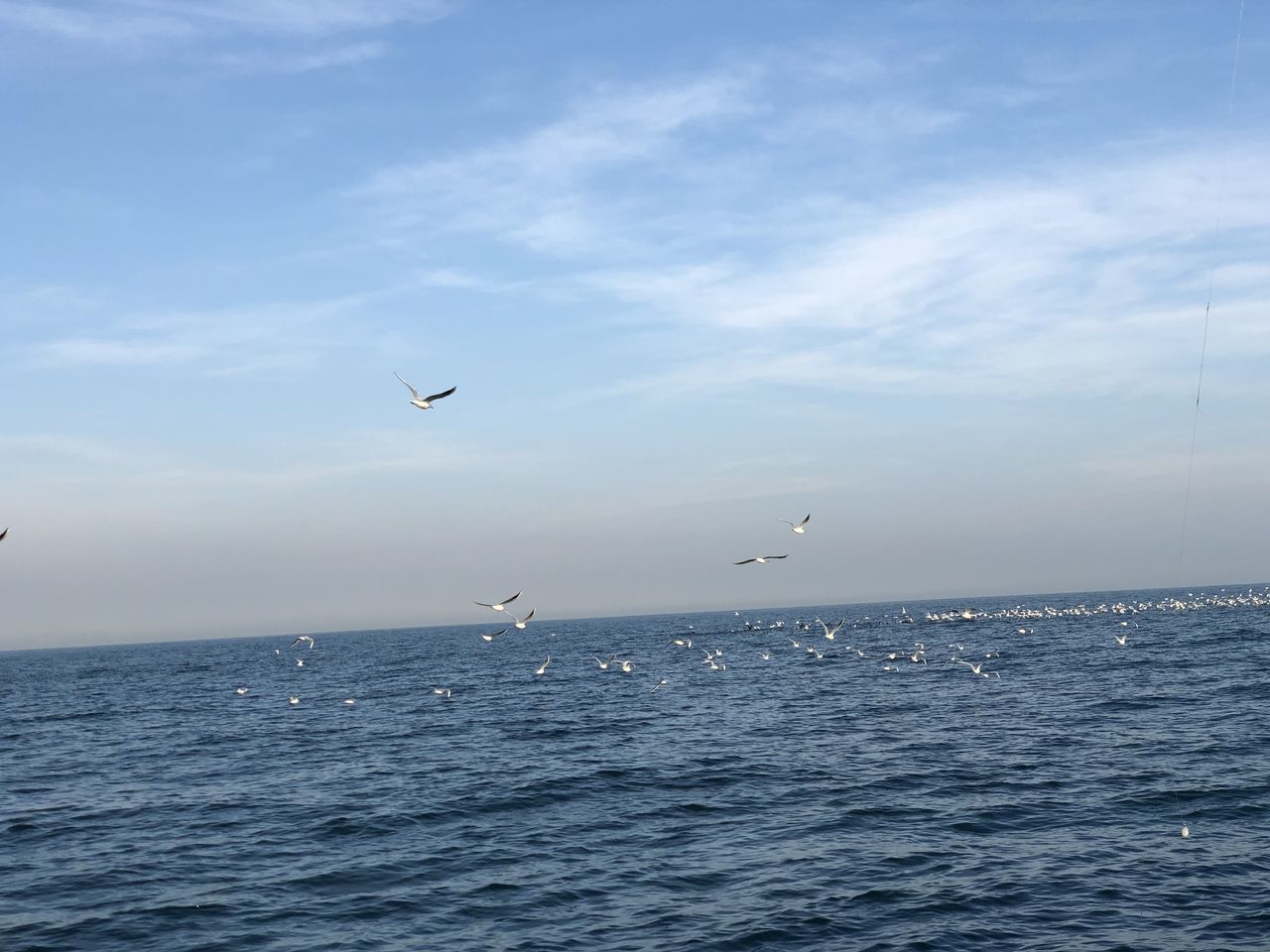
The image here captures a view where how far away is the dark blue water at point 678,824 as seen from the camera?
72.7 feet

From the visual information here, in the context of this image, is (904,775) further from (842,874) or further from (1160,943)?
(1160,943)

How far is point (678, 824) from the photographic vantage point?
30.3m

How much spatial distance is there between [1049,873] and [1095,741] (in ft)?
58.6

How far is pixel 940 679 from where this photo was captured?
67438 millimetres

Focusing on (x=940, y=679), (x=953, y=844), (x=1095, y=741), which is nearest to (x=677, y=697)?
(x=940, y=679)

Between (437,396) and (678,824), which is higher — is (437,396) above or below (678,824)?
above

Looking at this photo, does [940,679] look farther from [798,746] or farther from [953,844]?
[953,844]

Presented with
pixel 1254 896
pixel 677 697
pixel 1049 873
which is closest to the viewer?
pixel 1254 896

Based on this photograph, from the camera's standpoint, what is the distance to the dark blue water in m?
22.2

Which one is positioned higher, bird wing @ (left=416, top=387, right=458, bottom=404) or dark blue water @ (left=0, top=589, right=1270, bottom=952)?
bird wing @ (left=416, top=387, right=458, bottom=404)

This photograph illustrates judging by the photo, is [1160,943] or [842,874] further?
[842,874]

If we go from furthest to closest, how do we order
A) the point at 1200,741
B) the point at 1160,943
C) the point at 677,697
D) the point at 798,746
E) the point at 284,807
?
the point at 677,697 → the point at 798,746 → the point at 1200,741 → the point at 284,807 → the point at 1160,943

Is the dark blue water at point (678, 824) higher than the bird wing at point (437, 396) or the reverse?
the reverse

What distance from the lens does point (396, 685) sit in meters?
90.6
